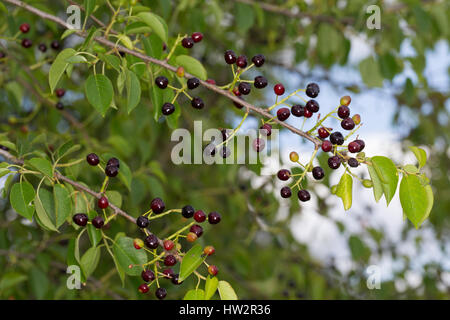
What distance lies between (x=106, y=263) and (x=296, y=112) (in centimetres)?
238

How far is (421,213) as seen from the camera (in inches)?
44.9

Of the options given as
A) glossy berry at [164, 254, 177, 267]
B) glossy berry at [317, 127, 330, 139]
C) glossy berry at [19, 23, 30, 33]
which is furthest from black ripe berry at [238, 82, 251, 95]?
glossy berry at [19, 23, 30, 33]

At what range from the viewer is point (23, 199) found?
127 centimetres

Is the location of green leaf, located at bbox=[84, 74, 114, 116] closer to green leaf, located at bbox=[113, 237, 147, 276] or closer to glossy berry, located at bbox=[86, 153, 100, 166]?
glossy berry, located at bbox=[86, 153, 100, 166]

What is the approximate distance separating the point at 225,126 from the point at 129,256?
121 centimetres

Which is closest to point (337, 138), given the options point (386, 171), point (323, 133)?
point (323, 133)

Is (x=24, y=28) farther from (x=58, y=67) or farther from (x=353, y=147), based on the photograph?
(x=353, y=147)

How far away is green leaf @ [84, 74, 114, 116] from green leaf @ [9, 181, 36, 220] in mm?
289

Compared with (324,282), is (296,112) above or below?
above

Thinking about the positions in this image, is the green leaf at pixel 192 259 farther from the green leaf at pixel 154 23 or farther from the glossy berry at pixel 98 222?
the green leaf at pixel 154 23

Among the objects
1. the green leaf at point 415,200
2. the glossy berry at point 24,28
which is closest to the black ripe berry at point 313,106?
the green leaf at point 415,200

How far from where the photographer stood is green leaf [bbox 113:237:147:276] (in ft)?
4.10
